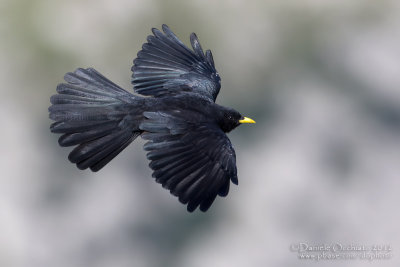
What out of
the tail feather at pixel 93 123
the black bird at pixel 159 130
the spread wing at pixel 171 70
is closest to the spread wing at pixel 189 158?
the black bird at pixel 159 130

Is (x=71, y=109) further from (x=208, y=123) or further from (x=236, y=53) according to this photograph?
(x=236, y=53)

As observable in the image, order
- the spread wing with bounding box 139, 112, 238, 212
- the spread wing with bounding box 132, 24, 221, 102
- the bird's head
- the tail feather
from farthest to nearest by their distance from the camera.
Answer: the spread wing with bounding box 132, 24, 221, 102 < the bird's head < the tail feather < the spread wing with bounding box 139, 112, 238, 212

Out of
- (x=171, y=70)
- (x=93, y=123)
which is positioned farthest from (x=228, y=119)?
(x=93, y=123)

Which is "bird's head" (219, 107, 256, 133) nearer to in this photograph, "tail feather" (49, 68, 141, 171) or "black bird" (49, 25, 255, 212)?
"black bird" (49, 25, 255, 212)

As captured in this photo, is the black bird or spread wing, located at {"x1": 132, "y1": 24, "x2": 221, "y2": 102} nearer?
the black bird

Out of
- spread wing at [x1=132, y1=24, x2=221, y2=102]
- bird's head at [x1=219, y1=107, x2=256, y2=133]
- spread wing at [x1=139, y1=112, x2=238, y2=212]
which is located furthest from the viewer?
spread wing at [x1=132, y1=24, x2=221, y2=102]

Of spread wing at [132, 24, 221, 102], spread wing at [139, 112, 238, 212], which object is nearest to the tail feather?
spread wing at [139, 112, 238, 212]

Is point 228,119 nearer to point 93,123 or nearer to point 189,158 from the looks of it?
point 189,158
